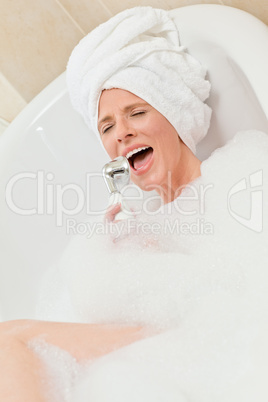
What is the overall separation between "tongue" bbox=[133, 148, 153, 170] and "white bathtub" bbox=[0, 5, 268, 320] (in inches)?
8.8

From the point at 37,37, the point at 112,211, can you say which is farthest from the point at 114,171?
the point at 37,37

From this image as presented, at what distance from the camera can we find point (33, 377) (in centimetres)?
85

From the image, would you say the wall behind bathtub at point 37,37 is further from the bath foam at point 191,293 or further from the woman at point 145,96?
the bath foam at point 191,293

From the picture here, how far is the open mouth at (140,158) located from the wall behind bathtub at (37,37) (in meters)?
0.54

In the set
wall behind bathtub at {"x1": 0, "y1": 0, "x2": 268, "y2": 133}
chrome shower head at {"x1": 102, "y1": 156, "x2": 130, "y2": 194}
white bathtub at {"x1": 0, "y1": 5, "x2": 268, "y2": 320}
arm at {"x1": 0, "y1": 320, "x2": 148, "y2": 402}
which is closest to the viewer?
arm at {"x1": 0, "y1": 320, "x2": 148, "y2": 402}

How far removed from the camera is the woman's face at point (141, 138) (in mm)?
1313

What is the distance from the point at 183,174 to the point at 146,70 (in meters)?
0.28

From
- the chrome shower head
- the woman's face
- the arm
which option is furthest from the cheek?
the arm

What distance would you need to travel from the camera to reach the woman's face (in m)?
1.31

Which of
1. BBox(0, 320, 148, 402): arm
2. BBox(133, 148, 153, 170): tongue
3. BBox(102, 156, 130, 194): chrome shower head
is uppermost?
BBox(133, 148, 153, 170): tongue

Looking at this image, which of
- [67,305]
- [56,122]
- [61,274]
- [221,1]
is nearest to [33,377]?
[67,305]

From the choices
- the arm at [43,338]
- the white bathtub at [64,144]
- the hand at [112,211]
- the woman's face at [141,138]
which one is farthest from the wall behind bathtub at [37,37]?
the arm at [43,338]

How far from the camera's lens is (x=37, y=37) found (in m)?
1.74

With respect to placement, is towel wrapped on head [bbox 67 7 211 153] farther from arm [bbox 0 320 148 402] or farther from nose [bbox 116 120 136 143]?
arm [bbox 0 320 148 402]
